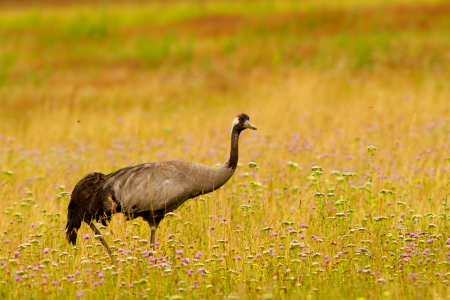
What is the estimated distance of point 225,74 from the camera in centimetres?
1884

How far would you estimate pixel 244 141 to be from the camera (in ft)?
36.1

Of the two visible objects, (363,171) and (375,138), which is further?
(375,138)

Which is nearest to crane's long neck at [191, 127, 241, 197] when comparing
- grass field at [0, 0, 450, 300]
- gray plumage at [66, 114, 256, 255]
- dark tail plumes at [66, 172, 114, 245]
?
gray plumage at [66, 114, 256, 255]

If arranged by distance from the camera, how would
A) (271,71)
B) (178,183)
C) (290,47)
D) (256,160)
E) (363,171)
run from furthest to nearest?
1. (290,47)
2. (271,71)
3. (256,160)
4. (363,171)
5. (178,183)

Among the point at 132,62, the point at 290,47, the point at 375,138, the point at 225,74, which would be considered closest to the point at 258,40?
the point at 290,47

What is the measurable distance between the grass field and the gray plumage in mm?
236

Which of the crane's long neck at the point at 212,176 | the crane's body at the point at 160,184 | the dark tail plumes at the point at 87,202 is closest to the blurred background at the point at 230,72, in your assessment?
the crane's body at the point at 160,184

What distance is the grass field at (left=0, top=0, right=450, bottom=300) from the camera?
5.07m

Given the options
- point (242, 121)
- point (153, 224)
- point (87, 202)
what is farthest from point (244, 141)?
point (87, 202)

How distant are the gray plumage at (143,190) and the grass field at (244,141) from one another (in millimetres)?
236

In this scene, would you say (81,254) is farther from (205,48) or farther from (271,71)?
(205,48)

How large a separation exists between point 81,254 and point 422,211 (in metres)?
4.03

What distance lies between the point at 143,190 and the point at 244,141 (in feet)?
16.3

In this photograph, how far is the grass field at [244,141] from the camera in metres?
5.07
